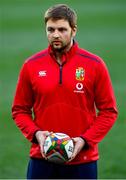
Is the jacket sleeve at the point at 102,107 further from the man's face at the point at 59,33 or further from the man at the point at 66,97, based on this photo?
the man's face at the point at 59,33

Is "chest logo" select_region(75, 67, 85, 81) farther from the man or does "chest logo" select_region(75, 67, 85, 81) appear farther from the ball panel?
the ball panel

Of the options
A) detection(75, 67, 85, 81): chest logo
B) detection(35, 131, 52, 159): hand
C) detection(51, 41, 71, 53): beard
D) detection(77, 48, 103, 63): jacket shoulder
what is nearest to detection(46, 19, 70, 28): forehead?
detection(51, 41, 71, 53): beard

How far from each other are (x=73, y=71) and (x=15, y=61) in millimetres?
11007

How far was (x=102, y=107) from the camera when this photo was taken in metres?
5.90

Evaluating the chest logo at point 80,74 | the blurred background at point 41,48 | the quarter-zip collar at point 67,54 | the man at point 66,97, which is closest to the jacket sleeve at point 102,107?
the man at point 66,97

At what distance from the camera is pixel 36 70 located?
5.89 meters

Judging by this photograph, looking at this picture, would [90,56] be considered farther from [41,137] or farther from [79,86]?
[41,137]

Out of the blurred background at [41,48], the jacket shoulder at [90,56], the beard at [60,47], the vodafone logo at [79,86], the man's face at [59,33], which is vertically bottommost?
the blurred background at [41,48]

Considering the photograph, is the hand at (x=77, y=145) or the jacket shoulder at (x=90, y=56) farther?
the jacket shoulder at (x=90, y=56)

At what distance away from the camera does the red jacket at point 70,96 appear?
578 centimetres

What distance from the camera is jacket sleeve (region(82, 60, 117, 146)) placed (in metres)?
5.82

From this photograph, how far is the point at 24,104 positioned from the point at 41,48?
12.3 meters

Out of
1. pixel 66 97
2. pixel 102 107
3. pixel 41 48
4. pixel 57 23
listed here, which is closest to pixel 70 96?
pixel 66 97

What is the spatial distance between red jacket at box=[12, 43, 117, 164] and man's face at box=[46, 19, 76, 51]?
11cm
